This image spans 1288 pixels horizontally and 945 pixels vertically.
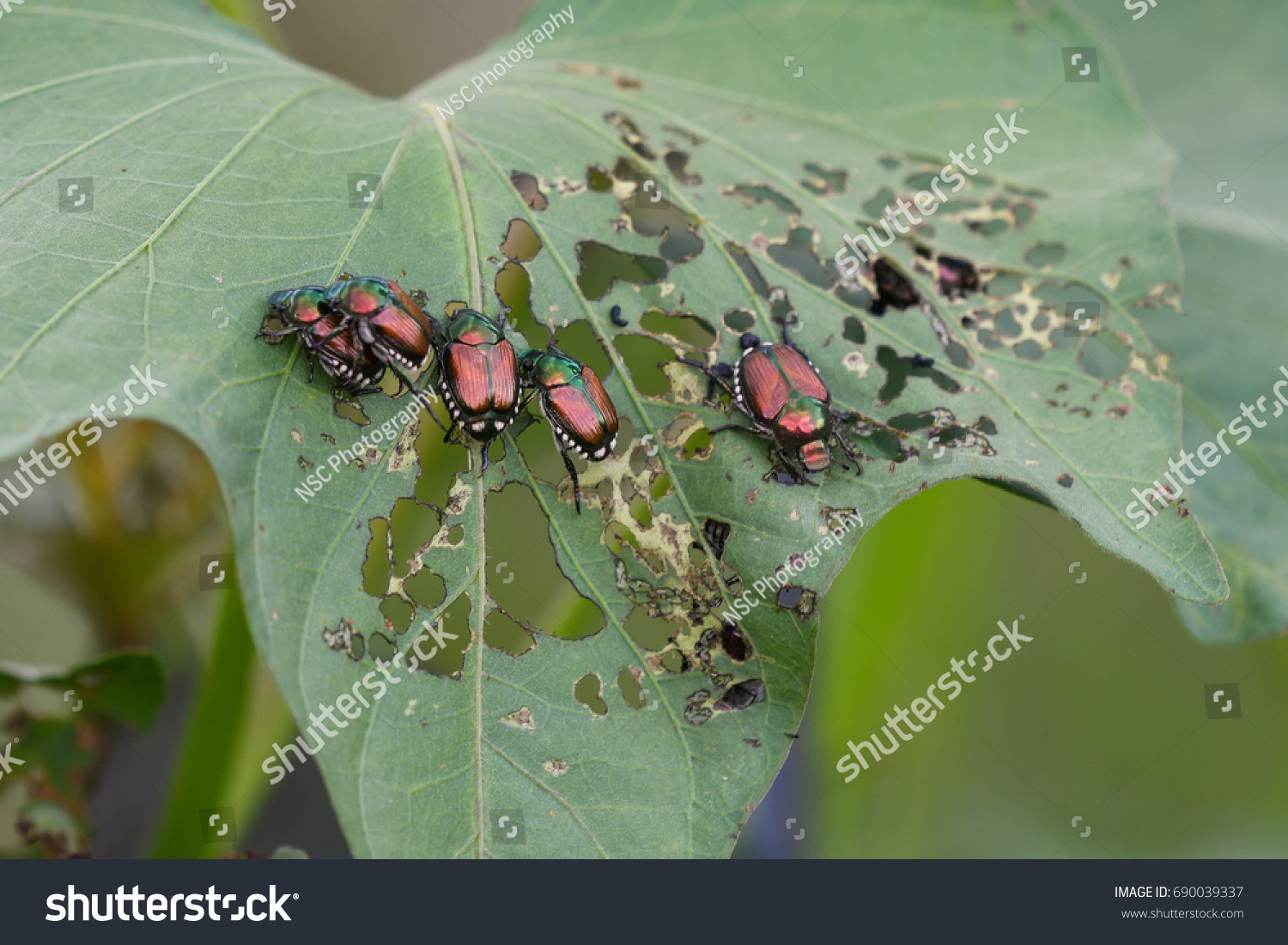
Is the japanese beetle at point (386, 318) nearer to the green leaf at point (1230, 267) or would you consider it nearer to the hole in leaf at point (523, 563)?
the hole in leaf at point (523, 563)

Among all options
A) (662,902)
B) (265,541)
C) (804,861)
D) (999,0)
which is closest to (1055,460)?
(804,861)

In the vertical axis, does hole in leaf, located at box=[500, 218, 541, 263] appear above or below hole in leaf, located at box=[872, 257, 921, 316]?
above

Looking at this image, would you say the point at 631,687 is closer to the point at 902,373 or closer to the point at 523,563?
the point at 523,563

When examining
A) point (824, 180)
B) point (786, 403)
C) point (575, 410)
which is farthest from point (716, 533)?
point (824, 180)

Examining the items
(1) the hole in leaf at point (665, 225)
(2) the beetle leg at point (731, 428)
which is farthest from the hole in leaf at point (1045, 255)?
(2) the beetle leg at point (731, 428)

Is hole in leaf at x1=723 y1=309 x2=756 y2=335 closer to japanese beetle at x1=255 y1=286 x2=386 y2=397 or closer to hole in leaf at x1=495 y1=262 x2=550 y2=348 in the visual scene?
hole in leaf at x1=495 y1=262 x2=550 y2=348

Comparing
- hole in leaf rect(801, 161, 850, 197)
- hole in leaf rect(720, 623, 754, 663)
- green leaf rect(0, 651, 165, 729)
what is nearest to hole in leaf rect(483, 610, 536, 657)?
hole in leaf rect(720, 623, 754, 663)
